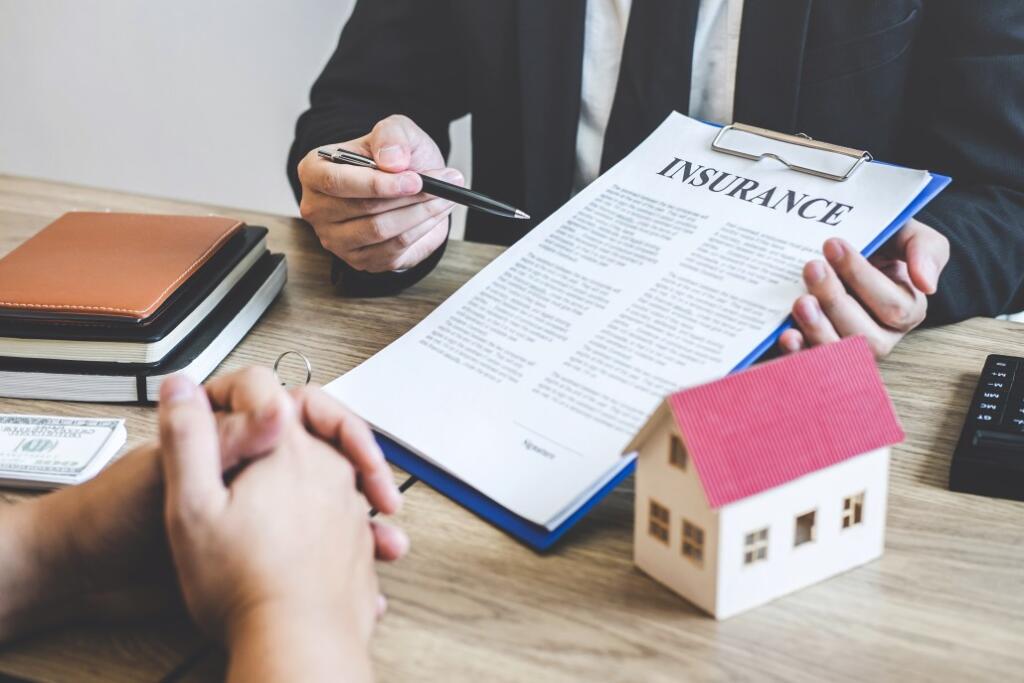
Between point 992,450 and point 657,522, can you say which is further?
point 992,450

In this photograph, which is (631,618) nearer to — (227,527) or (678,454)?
(678,454)

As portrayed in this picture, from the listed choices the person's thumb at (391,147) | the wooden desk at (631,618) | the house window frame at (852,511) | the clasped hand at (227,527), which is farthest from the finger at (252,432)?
the person's thumb at (391,147)

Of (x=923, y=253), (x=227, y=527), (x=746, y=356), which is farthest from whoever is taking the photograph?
(x=923, y=253)

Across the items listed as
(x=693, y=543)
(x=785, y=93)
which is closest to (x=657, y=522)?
(x=693, y=543)

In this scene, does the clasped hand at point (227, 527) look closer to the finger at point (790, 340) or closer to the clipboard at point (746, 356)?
the clipboard at point (746, 356)

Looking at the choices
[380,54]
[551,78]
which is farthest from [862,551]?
[380,54]

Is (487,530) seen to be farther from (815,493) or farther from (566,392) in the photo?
(815,493)

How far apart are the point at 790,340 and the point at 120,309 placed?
1.87ft

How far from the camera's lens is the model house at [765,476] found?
1.85ft

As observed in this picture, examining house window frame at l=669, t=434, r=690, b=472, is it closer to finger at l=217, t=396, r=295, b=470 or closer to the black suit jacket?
finger at l=217, t=396, r=295, b=470

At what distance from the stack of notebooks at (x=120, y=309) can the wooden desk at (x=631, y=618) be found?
11.7 inches

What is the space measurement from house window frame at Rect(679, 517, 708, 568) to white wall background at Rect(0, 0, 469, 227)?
179 cm

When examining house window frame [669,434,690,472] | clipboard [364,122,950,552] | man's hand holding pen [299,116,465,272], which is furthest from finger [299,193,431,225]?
house window frame [669,434,690,472]

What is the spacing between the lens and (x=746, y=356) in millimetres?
729
